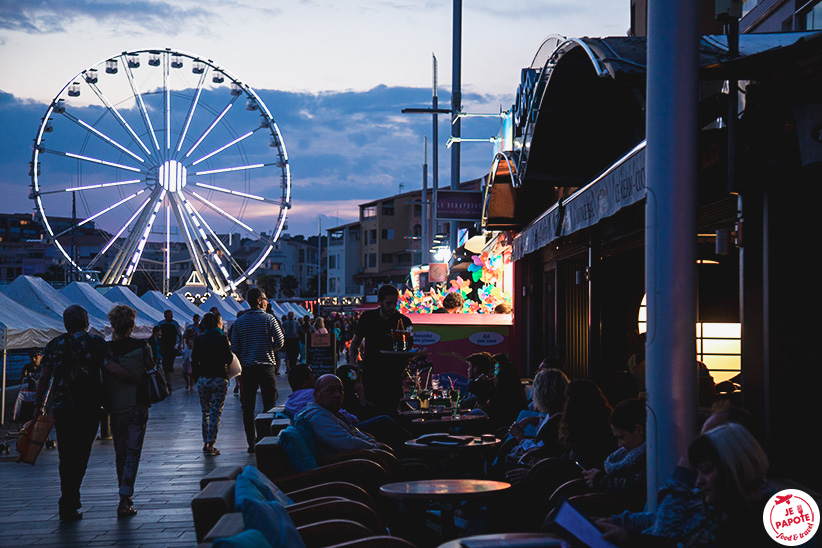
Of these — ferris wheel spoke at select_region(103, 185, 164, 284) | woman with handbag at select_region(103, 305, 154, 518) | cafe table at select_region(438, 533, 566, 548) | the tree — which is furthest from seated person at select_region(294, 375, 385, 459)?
the tree

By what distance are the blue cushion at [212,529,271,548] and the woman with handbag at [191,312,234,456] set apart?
8.00 m

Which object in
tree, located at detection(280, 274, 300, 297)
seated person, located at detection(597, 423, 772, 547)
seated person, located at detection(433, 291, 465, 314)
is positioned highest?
tree, located at detection(280, 274, 300, 297)

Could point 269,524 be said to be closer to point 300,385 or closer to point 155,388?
point 155,388

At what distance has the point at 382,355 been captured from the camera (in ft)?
28.7

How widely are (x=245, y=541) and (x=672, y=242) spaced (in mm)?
2321

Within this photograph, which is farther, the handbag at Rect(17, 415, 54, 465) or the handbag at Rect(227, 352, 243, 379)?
the handbag at Rect(227, 352, 243, 379)

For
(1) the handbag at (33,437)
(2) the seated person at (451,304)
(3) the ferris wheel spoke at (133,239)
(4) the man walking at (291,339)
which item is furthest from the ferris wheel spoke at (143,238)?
(1) the handbag at (33,437)

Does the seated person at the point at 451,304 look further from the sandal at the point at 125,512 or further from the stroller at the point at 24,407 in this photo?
the sandal at the point at 125,512

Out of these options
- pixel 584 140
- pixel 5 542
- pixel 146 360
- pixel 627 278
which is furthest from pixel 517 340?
pixel 5 542

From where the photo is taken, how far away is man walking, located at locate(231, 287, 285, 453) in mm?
10961

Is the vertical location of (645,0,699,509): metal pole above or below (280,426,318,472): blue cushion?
above

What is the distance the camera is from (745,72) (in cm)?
468

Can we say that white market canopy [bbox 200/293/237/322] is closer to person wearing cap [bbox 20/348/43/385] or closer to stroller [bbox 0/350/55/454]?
person wearing cap [bbox 20/348/43/385]

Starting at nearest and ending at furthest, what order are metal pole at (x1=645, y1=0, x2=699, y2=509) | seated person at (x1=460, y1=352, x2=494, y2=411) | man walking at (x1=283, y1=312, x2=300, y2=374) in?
metal pole at (x1=645, y1=0, x2=699, y2=509) → seated person at (x1=460, y1=352, x2=494, y2=411) → man walking at (x1=283, y1=312, x2=300, y2=374)
